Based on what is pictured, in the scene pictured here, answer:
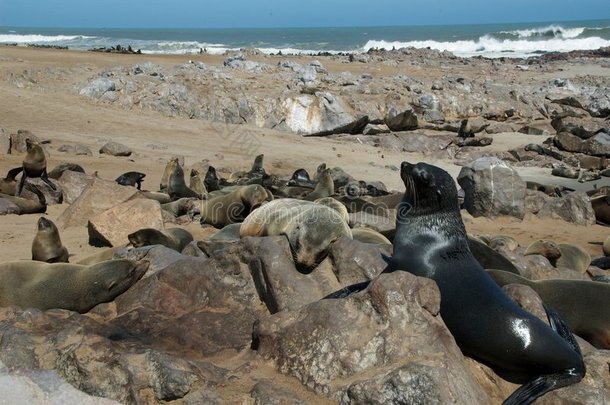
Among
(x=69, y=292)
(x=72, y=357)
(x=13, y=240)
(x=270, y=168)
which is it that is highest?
(x=72, y=357)

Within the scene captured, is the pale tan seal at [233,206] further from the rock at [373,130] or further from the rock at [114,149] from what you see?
the rock at [373,130]

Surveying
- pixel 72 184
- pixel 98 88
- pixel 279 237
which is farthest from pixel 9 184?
pixel 98 88

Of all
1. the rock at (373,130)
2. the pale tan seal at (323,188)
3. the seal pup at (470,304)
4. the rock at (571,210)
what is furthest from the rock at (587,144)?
the seal pup at (470,304)

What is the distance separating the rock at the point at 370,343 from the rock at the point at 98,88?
51.3ft

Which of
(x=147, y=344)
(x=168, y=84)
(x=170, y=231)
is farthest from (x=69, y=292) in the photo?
(x=168, y=84)

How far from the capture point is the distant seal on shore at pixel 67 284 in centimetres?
515

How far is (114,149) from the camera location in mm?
13680

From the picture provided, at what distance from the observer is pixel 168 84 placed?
61.3 ft

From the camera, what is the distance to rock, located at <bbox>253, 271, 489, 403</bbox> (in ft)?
11.5

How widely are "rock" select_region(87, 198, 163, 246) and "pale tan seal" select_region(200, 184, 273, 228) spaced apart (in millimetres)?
967

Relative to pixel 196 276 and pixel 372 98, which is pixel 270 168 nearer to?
pixel 372 98

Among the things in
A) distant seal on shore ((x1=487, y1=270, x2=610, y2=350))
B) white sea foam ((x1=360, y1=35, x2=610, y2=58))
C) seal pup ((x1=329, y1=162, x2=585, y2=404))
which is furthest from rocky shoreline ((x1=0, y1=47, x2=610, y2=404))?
white sea foam ((x1=360, y1=35, x2=610, y2=58))

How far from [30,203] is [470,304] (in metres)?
6.99

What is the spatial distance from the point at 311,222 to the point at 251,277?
109cm
